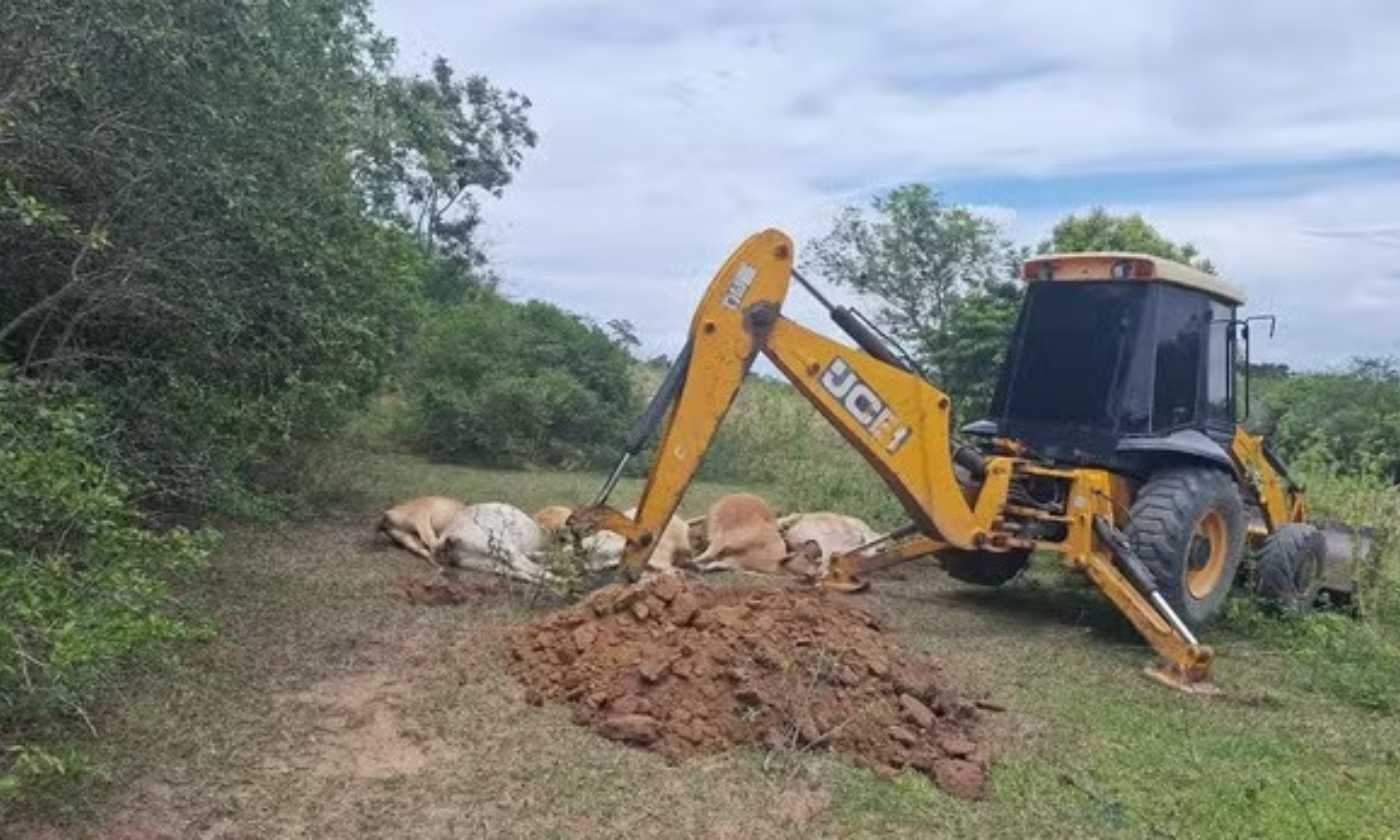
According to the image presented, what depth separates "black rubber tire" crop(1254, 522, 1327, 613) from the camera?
7.94 m

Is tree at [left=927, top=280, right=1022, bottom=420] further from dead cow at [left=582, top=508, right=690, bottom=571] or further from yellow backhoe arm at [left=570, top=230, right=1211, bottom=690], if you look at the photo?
yellow backhoe arm at [left=570, top=230, right=1211, bottom=690]

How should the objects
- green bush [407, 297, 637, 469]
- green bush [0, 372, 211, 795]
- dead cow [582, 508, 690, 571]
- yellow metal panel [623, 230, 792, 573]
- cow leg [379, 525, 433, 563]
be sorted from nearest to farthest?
green bush [0, 372, 211, 795] → yellow metal panel [623, 230, 792, 573] → dead cow [582, 508, 690, 571] → cow leg [379, 525, 433, 563] → green bush [407, 297, 637, 469]

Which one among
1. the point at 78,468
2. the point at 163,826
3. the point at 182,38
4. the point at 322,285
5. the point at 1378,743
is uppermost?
the point at 182,38

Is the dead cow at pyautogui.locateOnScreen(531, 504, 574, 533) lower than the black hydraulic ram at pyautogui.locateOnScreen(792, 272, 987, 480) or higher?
lower

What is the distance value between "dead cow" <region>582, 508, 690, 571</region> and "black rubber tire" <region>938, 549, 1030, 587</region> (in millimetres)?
1742

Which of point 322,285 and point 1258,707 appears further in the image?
point 322,285

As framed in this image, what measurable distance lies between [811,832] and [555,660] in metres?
1.60

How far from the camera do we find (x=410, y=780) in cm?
440

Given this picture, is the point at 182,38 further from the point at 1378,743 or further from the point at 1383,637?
the point at 1383,637

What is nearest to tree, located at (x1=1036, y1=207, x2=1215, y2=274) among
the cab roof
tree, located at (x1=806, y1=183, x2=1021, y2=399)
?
tree, located at (x1=806, y1=183, x2=1021, y2=399)

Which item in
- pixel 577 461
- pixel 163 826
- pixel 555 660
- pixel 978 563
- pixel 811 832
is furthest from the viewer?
pixel 577 461

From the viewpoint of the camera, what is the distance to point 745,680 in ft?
16.7

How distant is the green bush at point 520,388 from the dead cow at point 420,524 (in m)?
5.80

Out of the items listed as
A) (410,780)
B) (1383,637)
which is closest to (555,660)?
(410,780)
